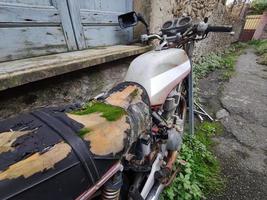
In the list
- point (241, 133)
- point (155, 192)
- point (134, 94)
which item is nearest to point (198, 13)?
point (241, 133)

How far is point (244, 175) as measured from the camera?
6.30ft

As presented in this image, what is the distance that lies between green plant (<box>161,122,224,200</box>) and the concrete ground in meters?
0.09

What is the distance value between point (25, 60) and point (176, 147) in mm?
1288

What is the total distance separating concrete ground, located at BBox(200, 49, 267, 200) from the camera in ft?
5.95

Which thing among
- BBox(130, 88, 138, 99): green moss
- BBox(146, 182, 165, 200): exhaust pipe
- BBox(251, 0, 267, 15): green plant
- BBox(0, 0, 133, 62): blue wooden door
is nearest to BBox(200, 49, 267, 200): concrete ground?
BBox(146, 182, 165, 200): exhaust pipe

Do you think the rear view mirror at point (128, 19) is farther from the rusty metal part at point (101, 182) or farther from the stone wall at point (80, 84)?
the rusty metal part at point (101, 182)

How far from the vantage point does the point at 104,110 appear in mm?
816

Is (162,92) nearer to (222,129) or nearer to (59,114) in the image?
(59,114)

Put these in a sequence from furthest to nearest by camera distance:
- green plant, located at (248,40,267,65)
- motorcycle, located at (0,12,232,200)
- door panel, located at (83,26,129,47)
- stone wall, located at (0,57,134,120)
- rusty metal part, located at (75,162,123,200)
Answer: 1. green plant, located at (248,40,267,65)
2. door panel, located at (83,26,129,47)
3. stone wall, located at (0,57,134,120)
4. rusty metal part, located at (75,162,123,200)
5. motorcycle, located at (0,12,232,200)

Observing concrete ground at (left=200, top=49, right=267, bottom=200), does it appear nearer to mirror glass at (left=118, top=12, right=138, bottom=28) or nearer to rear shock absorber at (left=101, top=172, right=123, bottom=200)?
rear shock absorber at (left=101, top=172, right=123, bottom=200)

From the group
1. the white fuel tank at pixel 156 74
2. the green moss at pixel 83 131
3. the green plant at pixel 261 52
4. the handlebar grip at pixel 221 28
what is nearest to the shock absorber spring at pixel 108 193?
the green moss at pixel 83 131

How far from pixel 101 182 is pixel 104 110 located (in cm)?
28

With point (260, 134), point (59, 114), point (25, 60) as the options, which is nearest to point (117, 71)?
point (25, 60)

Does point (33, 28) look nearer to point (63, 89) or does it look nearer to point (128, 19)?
point (63, 89)
